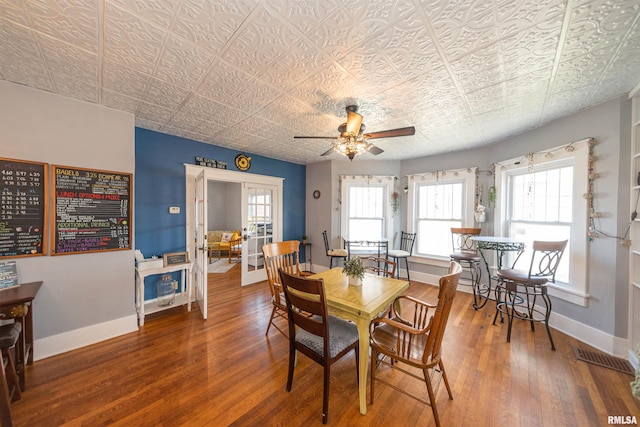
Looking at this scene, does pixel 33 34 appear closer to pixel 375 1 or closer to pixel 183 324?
pixel 375 1

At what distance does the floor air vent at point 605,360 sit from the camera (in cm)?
199

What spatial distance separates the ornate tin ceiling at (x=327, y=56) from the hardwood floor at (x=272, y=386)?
2.56 meters

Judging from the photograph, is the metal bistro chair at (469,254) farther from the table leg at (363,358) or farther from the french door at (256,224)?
the french door at (256,224)

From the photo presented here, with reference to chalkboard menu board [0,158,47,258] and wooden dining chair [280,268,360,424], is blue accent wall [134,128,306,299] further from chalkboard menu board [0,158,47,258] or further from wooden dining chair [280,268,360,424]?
wooden dining chair [280,268,360,424]

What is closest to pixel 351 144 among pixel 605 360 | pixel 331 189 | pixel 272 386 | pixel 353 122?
pixel 353 122

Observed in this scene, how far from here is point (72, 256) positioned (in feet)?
7.41

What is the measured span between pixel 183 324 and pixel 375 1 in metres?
3.61

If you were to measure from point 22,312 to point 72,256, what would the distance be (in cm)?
67

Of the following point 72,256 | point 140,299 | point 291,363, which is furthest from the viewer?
→ point 140,299

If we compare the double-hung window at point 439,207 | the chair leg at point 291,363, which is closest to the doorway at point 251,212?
the chair leg at point 291,363

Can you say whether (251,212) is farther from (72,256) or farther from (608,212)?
(608,212)

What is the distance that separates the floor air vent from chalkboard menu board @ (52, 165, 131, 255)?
195 inches

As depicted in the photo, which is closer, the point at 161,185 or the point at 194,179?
the point at 161,185

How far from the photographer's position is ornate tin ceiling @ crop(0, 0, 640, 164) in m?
1.25
